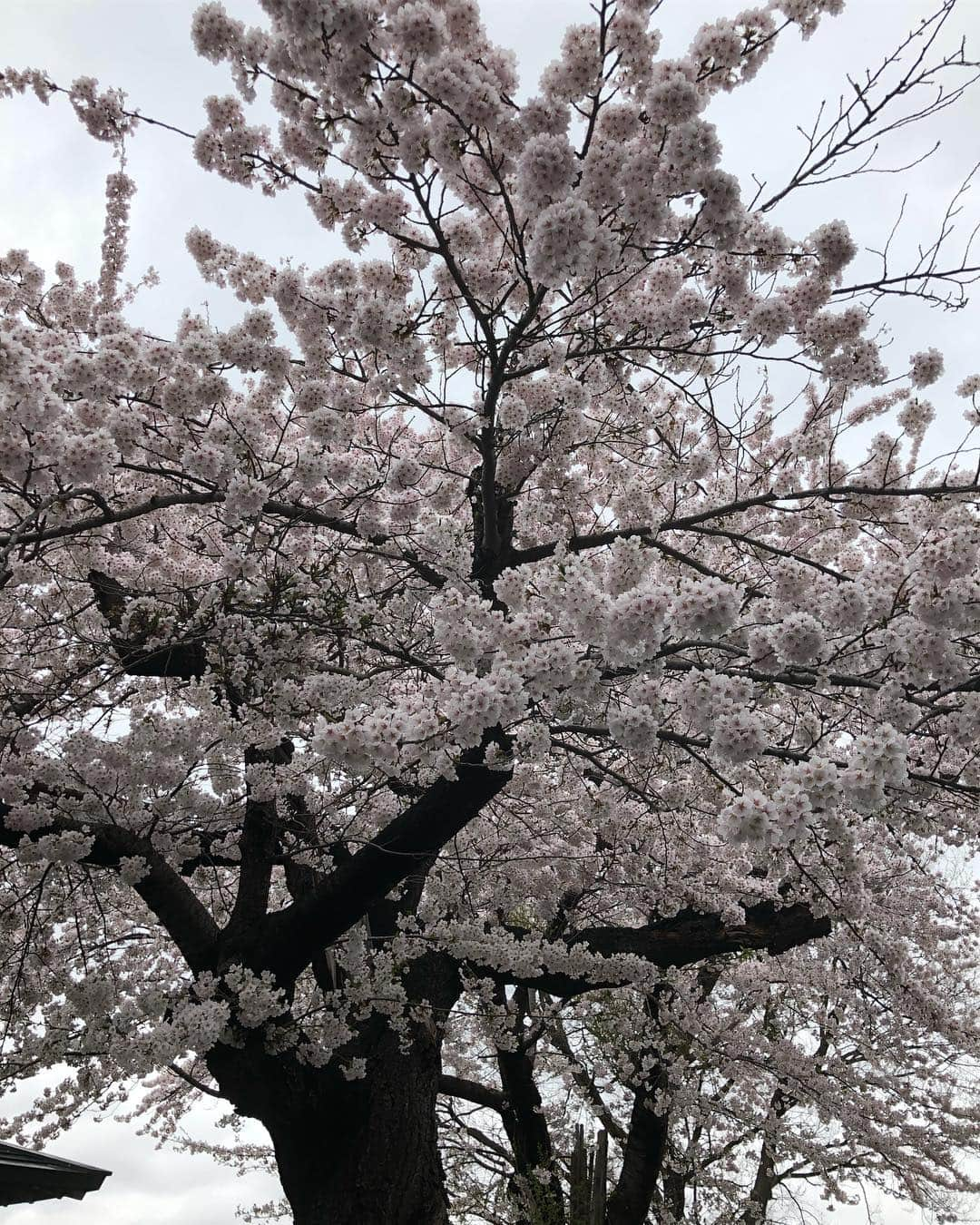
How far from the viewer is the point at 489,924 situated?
6.84 meters

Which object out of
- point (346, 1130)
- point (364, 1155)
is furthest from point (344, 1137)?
point (364, 1155)

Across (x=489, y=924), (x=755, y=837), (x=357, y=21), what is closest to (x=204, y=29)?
(x=357, y=21)

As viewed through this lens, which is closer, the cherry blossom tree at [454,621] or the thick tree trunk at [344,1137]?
the cherry blossom tree at [454,621]

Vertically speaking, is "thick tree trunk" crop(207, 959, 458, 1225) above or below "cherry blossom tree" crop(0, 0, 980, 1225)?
below

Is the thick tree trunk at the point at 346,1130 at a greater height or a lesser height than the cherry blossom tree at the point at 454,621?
lesser

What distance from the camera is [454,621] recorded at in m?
3.45

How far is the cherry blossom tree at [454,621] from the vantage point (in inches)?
136

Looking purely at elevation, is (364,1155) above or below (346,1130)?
below

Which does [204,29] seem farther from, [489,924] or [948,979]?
[948,979]

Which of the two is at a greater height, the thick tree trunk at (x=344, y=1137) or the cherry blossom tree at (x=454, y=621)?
the cherry blossom tree at (x=454, y=621)

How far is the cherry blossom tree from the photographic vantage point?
345 centimetres

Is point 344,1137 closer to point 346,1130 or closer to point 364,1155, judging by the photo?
point 346,1130

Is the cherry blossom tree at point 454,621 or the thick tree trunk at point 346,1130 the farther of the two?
the thick tree trunk at point 346,1130

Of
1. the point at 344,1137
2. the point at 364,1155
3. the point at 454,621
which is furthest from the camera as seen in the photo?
the point at 344,1137
